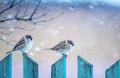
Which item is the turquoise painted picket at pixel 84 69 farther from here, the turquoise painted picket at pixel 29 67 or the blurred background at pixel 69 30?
the turquoise painted picket at pixel 29 67

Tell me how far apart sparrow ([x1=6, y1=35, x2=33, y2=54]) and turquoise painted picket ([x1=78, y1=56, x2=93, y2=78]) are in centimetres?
36

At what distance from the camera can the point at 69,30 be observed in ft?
7.25

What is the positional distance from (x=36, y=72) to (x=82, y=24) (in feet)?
1.54

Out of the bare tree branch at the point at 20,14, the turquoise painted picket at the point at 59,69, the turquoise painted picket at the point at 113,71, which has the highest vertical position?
the bare tree branch at the point at 20,14

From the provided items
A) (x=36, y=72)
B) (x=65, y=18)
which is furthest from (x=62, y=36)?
(x=36, y=72)

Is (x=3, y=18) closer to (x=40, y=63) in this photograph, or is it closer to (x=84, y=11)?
(x=40, y=63)

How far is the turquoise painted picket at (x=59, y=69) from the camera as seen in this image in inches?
84.8

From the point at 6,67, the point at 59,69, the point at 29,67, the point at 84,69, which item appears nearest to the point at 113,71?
the point at 84,69

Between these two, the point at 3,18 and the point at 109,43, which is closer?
the point at 3,18

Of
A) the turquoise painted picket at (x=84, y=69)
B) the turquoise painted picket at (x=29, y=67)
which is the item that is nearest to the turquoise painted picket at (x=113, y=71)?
the turquoise painted picket at (x=84, y=69)

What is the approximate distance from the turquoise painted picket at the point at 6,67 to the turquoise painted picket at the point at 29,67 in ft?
0.31

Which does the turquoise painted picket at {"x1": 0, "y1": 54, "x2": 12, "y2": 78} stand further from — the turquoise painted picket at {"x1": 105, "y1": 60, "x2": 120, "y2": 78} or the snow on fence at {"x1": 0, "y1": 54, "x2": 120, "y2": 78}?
the turquoise painted picket at {"x1": 105, "y1": 60, "x2": 120, "y2": 78}

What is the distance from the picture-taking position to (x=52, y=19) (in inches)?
86.0

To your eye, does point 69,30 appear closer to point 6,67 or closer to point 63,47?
point 63,47
